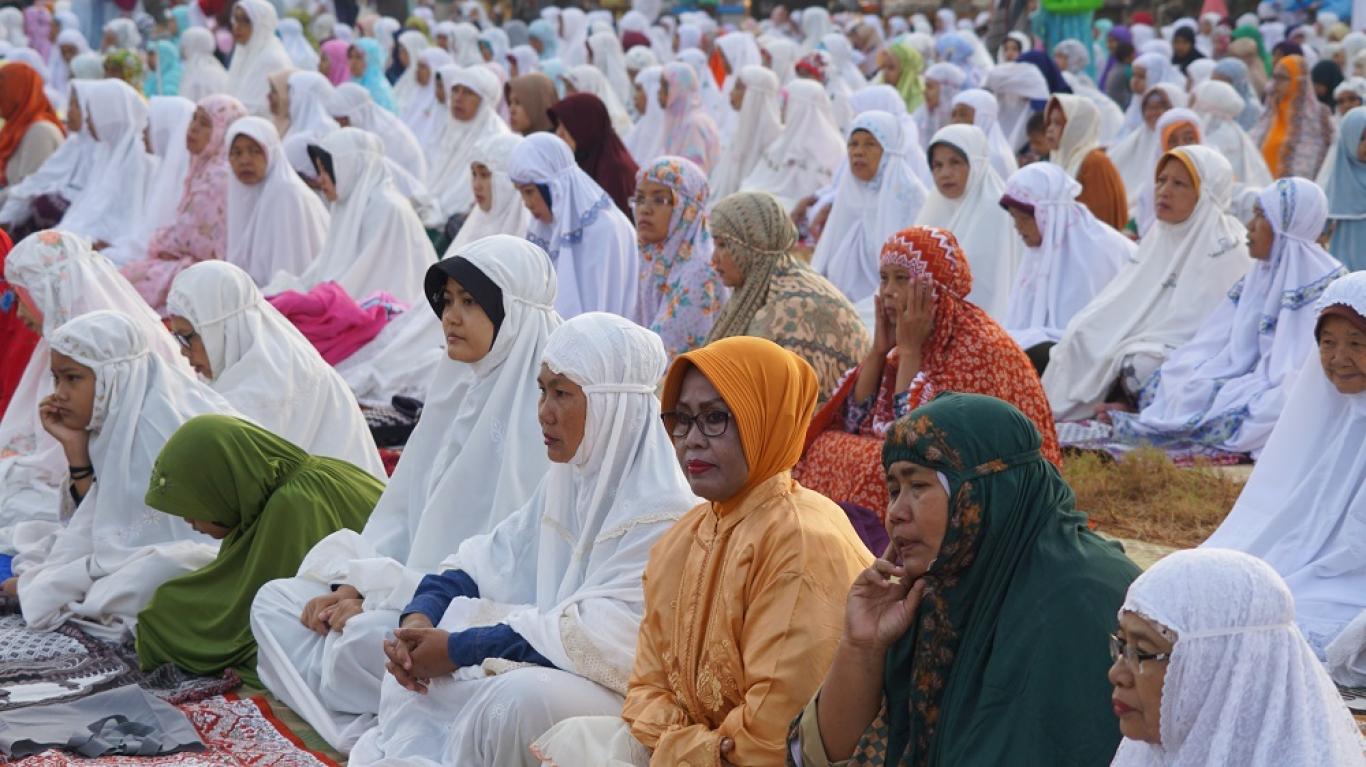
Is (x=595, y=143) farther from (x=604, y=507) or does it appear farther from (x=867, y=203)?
(x=604, y=507)

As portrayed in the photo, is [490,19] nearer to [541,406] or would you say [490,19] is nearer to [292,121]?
[292,121]

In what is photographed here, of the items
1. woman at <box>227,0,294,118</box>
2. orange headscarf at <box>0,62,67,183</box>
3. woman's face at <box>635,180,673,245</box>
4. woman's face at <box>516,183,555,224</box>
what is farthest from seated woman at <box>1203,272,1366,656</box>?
woman at <box>227,0,294,118</box>

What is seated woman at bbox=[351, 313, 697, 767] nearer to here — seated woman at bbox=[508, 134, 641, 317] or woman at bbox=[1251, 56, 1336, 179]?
seated woman at bbox=[508, 134, 641, 317]

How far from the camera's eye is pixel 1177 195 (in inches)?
279

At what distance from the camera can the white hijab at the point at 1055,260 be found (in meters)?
7.39

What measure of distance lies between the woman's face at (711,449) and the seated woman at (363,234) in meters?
5.12

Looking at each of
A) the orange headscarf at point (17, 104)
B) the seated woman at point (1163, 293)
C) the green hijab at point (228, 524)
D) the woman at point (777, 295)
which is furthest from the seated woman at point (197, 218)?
→ the green hijab at point (228, 524)

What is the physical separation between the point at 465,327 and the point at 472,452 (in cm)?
29

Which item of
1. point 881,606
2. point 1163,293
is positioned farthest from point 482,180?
point 881,606

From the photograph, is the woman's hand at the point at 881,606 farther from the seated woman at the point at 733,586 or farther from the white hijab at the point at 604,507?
the white hijab at the point at 604,507

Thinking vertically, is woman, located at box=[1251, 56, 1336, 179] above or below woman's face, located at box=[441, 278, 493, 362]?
below

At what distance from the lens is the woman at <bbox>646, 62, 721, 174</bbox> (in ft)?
42.1

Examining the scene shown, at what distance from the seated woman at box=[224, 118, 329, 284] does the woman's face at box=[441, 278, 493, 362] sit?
14.5ft

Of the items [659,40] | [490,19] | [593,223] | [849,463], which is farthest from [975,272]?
[490,19]
